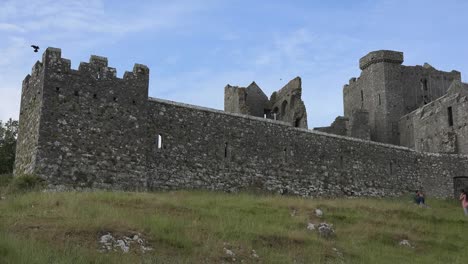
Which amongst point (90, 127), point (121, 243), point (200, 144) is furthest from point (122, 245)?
point (200, 144)

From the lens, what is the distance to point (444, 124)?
156 feet

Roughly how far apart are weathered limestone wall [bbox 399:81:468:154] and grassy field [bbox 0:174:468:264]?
726 inches

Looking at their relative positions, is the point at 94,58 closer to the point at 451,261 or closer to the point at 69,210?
the point at 69,210

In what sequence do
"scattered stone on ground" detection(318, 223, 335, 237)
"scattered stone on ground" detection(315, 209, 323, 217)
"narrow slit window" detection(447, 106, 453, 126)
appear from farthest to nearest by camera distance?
1. "narrow slit window" detection(447, 106, 453, 126)
2. "scattered stone on ground" detection(315, 209, 323, 217)
3. "scattered stone on ground" detection(318, 223, 335, 237)

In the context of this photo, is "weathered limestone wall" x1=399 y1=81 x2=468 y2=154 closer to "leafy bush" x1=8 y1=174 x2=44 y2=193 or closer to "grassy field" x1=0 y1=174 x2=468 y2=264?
"grassy field" x1=0 y1=174 x2=468 y2=264

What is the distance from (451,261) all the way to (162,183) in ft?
46.7

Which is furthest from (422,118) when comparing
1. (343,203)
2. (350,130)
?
(343,203)

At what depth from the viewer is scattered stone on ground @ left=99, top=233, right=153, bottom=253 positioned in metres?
17.6

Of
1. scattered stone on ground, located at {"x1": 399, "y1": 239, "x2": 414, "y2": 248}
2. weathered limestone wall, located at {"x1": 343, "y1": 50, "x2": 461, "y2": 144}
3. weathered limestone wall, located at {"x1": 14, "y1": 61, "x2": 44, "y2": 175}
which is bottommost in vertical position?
scattered stone on ground, located at {"x1": 399, "y1": 239, "x2": 414, "y2": 248}

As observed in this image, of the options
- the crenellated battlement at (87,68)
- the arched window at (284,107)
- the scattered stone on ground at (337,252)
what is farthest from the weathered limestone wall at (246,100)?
the scattered stone on ground at (337,252)

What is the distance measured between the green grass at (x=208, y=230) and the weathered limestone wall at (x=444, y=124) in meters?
18.1

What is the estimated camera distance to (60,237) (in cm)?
1772

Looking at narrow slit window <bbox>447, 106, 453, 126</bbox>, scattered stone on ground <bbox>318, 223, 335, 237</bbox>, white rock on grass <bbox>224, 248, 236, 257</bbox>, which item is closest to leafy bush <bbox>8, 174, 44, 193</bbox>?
white rock on grass <bbox>224, 248, 236, 257</bbox>

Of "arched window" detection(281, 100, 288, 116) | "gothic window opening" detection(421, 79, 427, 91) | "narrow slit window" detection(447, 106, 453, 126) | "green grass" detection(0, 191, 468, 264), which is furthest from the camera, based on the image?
"gothic window opening" detection(421, 79, 427, 91)
